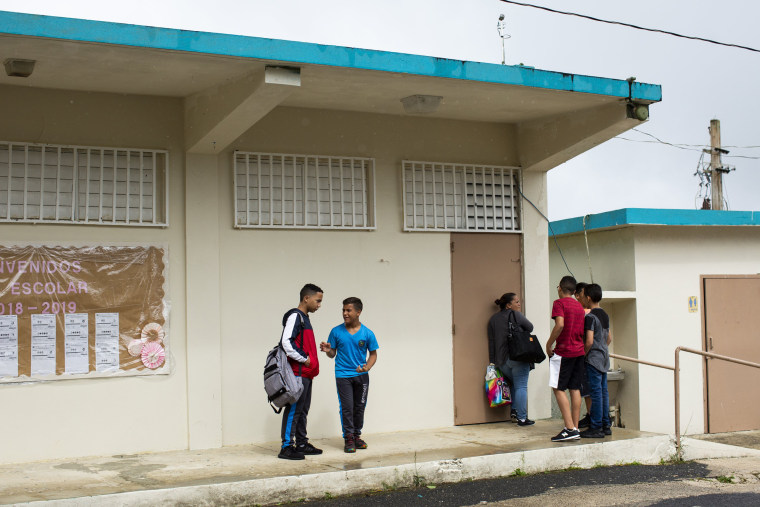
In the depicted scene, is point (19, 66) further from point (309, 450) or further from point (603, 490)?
point (603, 490)

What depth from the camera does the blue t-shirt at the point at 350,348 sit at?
8.23 metres

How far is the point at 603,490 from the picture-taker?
7.59 metres

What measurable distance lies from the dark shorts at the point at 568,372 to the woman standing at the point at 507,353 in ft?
3.06

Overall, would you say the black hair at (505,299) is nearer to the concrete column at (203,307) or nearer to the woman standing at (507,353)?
the woman standing at (507,353)


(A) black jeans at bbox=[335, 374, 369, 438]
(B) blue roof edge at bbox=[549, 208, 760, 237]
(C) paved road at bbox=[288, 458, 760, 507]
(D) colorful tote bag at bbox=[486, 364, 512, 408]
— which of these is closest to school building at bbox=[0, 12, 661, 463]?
(D) colorful tote bag at bbox=[486, 364, 512, 408]

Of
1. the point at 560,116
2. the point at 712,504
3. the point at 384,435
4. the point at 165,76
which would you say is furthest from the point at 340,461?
the point at 560,116

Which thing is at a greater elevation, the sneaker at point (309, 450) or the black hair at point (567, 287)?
the black hair at point (567, 287)

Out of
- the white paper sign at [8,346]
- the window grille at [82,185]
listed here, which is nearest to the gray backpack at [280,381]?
the window grille at [82,185]

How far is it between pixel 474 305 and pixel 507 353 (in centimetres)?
68

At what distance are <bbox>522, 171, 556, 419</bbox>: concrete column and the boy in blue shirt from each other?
9.62 ft

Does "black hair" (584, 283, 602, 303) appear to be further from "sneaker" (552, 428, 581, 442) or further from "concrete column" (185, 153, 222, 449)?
"concrete column" (185, 153, 222, 449)

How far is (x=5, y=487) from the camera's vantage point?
6.91m

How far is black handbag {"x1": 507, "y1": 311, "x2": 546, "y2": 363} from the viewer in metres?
9.82

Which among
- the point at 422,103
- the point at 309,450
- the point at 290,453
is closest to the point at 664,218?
the point at 422,103
